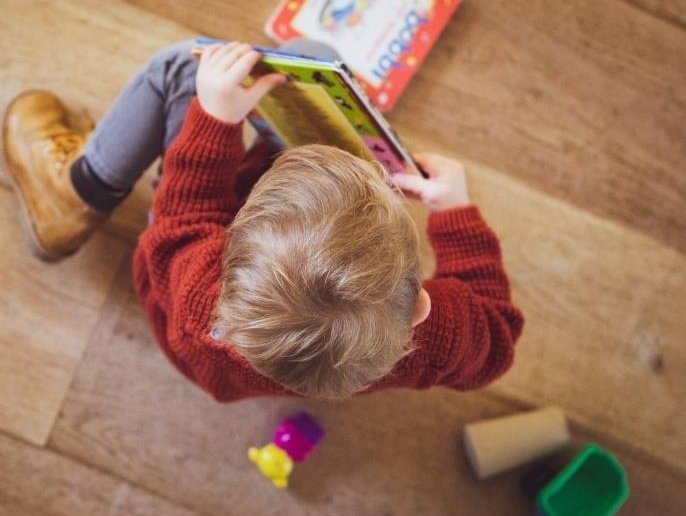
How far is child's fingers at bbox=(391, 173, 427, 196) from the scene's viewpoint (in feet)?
2.11

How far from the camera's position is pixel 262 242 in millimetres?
424

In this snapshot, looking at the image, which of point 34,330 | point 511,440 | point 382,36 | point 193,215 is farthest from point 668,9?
point 34,330

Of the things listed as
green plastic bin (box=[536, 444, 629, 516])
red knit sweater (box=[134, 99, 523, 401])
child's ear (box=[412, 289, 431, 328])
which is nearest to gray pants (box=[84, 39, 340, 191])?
red knit sweater (box=[134, 99, 523, 401])

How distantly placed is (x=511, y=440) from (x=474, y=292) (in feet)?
0.96

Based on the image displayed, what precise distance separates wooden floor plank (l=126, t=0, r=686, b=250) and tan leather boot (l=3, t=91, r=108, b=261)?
0.42m

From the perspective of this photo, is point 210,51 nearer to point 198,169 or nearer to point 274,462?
point 198,169

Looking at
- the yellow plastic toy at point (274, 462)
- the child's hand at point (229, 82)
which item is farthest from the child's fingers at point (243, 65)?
the yellow plastic toy at point (274, 462)

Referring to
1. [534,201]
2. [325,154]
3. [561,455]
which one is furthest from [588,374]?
[325,154]

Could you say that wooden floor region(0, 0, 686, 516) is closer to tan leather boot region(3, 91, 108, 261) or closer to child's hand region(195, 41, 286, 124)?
tan leather boot region(3, 91, 108, 261)

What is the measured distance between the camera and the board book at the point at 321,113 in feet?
1.69

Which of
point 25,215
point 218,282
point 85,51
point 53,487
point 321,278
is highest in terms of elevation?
point 321,278

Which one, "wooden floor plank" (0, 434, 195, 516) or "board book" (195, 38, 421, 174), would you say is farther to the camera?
"wooden floor plank" (0, 434, 195, 516)

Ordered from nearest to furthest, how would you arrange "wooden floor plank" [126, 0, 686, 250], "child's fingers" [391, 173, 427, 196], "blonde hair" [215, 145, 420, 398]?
1. "blonde hair" [215, 145, 420, 398]
2. "child's fingers" [391, 173, 427, 196]
3. "wooden floor plank" [126, 0, 686, 250]

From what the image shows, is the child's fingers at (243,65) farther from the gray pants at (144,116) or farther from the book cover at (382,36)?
the book cover at (382,36)
